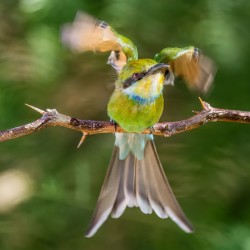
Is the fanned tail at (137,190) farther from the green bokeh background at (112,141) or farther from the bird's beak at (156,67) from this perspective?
the bird's beak at (156,67)

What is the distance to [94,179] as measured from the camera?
329 centimetres

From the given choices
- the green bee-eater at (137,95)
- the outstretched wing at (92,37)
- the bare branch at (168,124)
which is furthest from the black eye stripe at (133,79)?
the bare branch at (168,124)

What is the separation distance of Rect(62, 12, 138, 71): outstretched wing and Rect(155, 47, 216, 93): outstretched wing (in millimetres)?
152

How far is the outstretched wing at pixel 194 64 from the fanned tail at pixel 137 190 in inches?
14.5

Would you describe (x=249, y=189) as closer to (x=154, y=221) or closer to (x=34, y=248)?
(x=154, y=221)

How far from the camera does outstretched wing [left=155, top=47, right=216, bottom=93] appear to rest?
2.67m

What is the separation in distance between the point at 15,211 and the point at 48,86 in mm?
559

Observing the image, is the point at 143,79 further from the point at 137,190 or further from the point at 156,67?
the point at 137,190

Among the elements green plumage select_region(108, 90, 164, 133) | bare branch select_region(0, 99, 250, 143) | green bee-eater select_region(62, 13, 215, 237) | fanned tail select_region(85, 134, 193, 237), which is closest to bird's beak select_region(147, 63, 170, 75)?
green bee-eater select_region(62, 13, 215, 237)

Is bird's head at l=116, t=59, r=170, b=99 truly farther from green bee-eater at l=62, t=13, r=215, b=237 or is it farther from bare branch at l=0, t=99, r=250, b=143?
bare branch at l=0, t=99, r=250, b=143

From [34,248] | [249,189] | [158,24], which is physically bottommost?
[34,248]

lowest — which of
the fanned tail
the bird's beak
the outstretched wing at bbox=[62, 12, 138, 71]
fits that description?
the fanned tail

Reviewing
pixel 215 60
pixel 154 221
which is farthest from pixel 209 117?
pixel 154 221

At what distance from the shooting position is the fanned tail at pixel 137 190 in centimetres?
278
